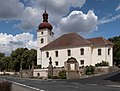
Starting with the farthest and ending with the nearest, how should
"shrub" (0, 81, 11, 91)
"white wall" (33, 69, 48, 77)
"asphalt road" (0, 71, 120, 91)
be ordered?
"white wall" (33, 69, 48, 77)
"asphalt road" (0, 71, 120, 91)
"shrub" (0, 81, 11, 91)

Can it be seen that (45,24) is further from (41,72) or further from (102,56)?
(102,56)

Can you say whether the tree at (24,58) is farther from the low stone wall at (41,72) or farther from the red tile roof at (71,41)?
the low stone wall at (41,72)

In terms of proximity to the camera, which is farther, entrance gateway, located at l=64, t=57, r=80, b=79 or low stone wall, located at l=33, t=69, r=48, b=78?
low stone wall, located at l=33, t=69, r=48, b=78

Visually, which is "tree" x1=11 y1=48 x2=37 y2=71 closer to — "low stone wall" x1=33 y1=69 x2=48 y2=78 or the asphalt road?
"low stone wall" x1=33 y1=69 x2=48 y2=78

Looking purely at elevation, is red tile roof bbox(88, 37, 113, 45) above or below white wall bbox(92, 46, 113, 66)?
above

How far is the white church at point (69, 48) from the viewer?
65.1 meters

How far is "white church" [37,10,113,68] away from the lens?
65.1 meters

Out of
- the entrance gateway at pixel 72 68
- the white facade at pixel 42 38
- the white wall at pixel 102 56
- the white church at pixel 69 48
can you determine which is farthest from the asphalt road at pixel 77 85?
the white facade at pixel 42 38

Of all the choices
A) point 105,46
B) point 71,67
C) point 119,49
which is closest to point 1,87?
point 71,67

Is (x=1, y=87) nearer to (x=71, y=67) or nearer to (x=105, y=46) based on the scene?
(x=71, y=67)

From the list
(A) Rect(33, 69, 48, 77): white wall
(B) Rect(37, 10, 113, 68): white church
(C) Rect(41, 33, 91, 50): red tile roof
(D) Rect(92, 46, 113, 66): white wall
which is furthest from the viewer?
(C) Rect(41, 33, 91, 50): red tile roof

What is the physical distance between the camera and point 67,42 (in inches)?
2790

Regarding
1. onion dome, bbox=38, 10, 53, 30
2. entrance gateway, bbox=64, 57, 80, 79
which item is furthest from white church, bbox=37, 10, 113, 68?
entrance gateway, bbox=64, 57, 80, 79

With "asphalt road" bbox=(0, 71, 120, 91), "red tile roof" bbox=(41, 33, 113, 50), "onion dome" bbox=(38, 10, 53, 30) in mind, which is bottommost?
"asphalt road" bbox=(0, 71, 120, 91)
